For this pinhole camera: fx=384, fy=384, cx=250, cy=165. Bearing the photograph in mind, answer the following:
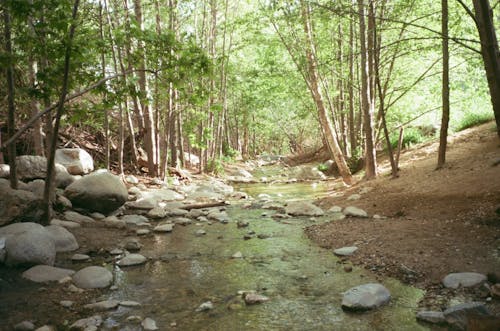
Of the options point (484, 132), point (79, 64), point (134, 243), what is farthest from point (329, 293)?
point (484, 132)

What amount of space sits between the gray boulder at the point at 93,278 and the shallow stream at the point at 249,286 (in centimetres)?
19

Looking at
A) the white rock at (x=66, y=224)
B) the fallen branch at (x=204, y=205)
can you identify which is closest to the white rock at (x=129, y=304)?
the white rock at (x=66, y=224)

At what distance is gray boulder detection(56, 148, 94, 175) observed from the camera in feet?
36.9

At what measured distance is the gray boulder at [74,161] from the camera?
11.2m

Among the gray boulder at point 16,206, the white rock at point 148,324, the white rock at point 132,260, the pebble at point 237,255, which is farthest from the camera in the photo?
the pebble at point 237,255

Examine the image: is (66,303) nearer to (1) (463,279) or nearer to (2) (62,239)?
(2) (62,239)

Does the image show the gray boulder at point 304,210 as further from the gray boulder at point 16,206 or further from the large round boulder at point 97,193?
the gray boulder at point 16,206

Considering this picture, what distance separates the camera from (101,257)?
627 cm

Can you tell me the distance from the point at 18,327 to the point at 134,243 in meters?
3.16

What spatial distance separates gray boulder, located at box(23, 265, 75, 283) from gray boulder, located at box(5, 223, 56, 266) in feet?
0.62

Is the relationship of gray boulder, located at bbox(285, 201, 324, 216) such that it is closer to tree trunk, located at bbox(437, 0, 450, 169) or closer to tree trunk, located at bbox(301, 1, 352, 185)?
tree trunk, located at bbox(437, 0, 450, 169)

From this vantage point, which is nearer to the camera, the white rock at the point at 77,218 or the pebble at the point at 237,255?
the pebble at the point at 237,255

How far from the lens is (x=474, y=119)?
13898mm

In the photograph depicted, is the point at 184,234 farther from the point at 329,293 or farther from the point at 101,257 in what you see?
the point at 329,293
